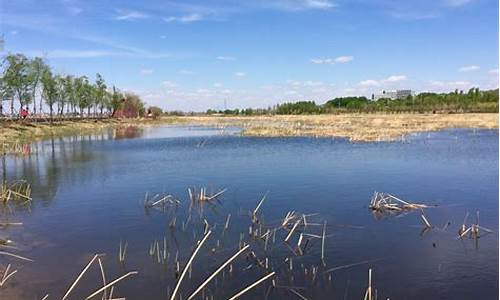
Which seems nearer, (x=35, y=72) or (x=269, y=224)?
(x=269, y=224)

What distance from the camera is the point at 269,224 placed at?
14.6 metres

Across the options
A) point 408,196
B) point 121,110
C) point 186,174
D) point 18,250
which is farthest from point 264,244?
point 121,110

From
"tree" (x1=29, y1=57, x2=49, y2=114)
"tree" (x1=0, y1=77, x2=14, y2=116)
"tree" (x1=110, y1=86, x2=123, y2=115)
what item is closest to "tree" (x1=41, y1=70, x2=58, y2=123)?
"tree" (x1=29, y1=57, x2=49, y2=114)

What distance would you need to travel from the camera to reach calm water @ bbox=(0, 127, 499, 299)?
10062 mm

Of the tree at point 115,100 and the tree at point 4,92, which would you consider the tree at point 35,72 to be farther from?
the tree at point 115,100

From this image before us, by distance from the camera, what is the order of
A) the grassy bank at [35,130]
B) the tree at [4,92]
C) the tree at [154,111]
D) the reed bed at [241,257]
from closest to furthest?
the reed bed at [241,257] → the grassy bank at [35,130] → the tree at [4,92] → the tree at [154,111]

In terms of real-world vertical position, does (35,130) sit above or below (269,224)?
above

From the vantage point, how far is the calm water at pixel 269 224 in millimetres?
10062

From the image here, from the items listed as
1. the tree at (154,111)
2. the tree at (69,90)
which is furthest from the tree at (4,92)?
the tree at (154,111)

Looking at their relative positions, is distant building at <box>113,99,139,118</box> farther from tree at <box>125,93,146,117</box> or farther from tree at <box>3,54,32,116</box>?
tree at <box>3,54,32,116</box>

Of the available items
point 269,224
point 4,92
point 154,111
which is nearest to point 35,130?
point 4,92

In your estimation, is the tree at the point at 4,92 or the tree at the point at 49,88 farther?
the tree at the point at 49,88

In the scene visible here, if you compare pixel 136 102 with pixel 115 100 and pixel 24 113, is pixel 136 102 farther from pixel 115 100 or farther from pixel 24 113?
pixel 24 113

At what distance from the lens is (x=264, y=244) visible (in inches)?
499
